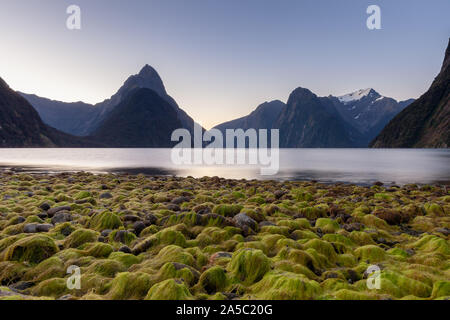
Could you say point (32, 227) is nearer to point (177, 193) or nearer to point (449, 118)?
point (177, 193)

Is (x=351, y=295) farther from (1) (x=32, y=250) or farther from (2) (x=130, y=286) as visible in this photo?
(1) (x=32, y=250)

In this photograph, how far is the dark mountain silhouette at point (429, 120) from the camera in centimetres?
15712

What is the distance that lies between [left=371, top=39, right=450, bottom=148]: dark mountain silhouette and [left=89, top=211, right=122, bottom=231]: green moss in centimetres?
18422

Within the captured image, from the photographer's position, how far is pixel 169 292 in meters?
4.62

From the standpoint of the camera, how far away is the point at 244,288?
5188 millimetres

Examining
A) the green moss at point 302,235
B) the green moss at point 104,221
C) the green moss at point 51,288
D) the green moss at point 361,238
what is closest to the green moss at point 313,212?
the green moss at point 361,238

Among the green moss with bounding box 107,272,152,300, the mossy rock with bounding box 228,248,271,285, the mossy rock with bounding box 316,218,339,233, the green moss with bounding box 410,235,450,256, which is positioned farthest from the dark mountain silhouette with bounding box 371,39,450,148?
the green moss with bounding box 107,272,152,300

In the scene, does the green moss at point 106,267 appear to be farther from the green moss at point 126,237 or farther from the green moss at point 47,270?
the green moss at point 126,237

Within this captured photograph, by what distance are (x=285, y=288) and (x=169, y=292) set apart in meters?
1.91

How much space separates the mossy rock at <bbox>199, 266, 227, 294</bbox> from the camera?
522 centimetres

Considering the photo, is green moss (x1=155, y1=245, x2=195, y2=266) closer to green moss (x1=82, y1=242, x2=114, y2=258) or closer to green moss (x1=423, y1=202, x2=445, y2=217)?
green moss (x1=82, y1=242, x2=114, y2=258)

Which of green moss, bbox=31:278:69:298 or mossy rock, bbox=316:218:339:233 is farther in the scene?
mossy rock, bbox=316:218:339:233

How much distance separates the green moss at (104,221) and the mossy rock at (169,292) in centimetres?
433

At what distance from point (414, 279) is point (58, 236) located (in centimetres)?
830
